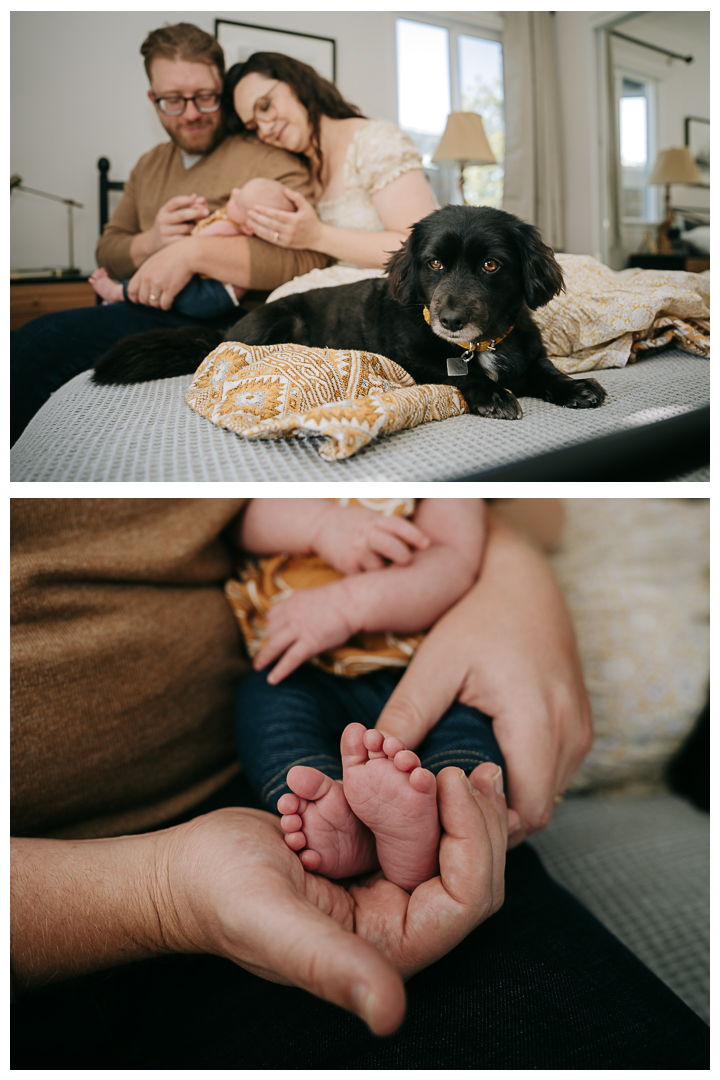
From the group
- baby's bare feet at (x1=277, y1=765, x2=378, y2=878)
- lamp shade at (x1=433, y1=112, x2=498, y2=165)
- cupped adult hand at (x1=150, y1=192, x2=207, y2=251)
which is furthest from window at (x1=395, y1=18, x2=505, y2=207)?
baby's bare feet at (x1=277, y1=765, x2=378, y2=878)

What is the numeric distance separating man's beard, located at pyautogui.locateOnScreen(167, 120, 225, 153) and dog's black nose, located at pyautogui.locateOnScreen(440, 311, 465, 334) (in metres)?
0.30

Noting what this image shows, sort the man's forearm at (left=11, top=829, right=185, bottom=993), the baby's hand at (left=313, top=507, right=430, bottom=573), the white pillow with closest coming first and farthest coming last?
the man's forearm at (left=11, top=829, right=185, bottom=993) → the baby's hand at (left=313, top=507, right=430, bottom=573) → the white pillow

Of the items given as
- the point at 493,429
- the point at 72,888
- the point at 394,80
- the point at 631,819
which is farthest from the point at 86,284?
the point at 631,819

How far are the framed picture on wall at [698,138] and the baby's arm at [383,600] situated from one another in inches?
21.2

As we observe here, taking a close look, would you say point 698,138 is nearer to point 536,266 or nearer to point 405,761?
point 536,266

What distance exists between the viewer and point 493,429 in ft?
1.60

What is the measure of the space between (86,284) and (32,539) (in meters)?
0.39

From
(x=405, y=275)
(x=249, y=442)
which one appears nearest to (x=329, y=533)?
(x=249, y=442)

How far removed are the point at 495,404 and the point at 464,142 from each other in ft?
0.99

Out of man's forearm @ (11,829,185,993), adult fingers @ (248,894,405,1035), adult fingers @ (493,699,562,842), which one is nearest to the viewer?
adult fingers @ (248,894,405,1035)

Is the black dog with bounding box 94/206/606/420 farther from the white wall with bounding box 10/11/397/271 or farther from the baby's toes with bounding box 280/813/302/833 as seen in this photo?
the baby's toes with bounding box 280/813/302/833

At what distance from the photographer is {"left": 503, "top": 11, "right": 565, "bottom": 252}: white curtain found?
0.58 meters

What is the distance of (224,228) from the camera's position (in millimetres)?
555

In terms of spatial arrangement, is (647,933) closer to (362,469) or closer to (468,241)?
(362,469)
